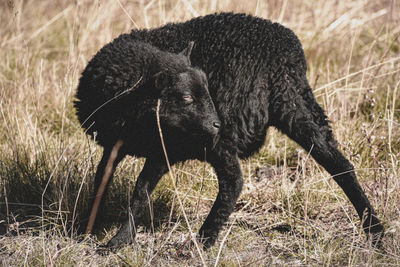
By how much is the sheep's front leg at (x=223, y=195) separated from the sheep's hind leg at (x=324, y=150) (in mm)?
426

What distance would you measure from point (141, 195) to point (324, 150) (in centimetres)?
127

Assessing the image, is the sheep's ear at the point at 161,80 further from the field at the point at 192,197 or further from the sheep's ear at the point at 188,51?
the field at the point at 192,197

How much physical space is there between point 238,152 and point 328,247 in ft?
2.71

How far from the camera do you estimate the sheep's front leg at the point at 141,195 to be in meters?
3.41

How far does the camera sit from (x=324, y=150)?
328 centimetres

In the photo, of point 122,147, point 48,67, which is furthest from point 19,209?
point 48,67

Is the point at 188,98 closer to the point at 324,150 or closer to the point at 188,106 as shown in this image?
the point at 188,106

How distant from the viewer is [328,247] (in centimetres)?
315

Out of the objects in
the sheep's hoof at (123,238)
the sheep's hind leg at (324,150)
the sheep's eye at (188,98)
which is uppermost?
the sheep's eye at (188,98)

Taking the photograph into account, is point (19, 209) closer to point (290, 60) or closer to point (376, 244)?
point (290, 60)

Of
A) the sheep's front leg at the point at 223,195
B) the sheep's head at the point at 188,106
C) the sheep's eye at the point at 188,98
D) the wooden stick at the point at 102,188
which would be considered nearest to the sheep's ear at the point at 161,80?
the sheep's head at the point at 188,106

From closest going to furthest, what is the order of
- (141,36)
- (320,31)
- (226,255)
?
(226,255), (141,36), (320,31)

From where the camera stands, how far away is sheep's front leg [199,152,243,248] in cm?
335

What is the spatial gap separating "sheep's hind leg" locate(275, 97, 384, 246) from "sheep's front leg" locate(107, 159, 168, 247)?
88 centimetres
